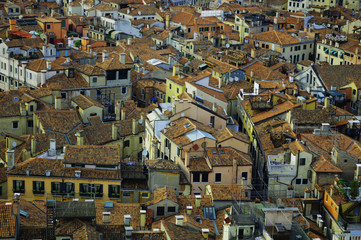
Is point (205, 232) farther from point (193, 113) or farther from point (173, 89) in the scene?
point (173, 89)

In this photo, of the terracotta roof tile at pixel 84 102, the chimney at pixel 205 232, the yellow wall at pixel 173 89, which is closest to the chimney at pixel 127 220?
the chimney at pixel 205 232

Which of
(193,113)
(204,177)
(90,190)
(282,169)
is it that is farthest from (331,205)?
(90,190)

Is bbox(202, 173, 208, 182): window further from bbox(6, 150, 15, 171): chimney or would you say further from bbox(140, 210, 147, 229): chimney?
bbox(6, 150, 15, 171): chimney

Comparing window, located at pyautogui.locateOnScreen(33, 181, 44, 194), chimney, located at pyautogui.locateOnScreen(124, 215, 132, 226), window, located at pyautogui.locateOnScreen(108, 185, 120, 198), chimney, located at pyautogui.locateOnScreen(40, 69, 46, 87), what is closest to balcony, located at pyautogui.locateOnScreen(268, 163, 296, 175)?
window, located at pyautogui.locateOnScreen(108, 185, 120, 198)

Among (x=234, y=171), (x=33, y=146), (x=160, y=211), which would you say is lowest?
(x=160, y=211)

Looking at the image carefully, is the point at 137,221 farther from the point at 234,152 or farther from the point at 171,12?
the point at 171,12

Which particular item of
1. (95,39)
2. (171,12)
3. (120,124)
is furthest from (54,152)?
(171,12)

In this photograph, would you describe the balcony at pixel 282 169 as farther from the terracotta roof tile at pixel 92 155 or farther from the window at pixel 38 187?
the window at pixel 38 187
